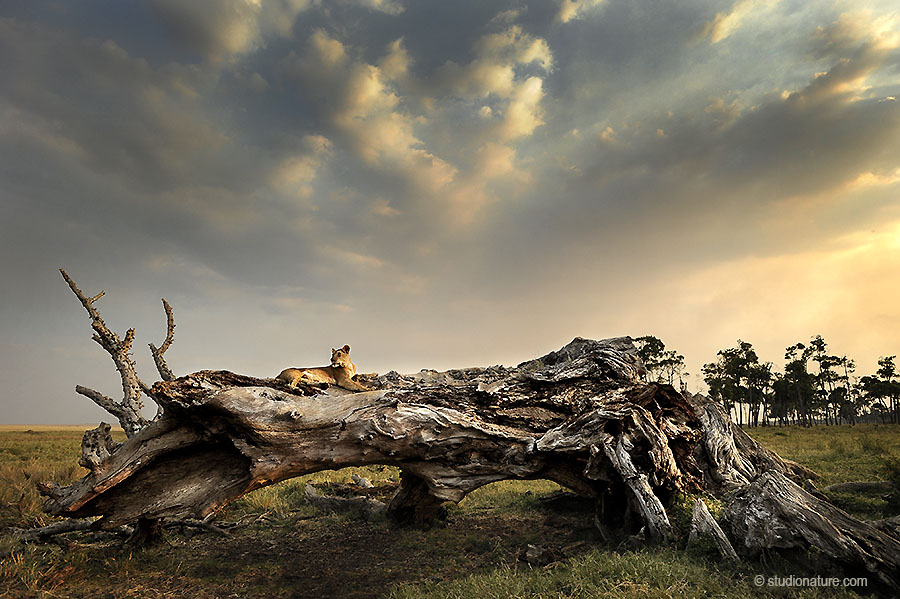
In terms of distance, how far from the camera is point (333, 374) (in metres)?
10.0

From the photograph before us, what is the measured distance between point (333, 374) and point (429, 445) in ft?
10.1

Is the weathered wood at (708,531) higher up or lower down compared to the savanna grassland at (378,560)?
higher up

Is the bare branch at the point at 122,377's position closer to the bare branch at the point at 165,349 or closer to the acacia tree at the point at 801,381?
the bare branch at the point at 165,349

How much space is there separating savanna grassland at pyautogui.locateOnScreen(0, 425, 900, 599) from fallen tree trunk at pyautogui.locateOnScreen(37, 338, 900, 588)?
1.01m

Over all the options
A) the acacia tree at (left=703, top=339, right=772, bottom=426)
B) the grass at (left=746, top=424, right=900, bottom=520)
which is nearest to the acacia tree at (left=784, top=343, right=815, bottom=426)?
the acacia tree at (left=703, top=339, right=772, bottom=426)

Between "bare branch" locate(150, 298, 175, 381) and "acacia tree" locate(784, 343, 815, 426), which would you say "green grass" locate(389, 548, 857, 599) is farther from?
"acacia tree" locate(784, 343, 815, 426)

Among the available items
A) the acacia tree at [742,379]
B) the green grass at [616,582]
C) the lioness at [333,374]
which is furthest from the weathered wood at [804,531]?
the acacia tree at [742,379]

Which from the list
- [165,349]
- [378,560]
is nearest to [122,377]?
[165,349]

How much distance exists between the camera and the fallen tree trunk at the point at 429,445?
7617mm

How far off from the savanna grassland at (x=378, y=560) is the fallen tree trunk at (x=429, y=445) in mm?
1015

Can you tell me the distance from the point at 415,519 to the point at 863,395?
401 feet

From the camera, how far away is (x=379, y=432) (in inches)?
305

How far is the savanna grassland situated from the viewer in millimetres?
6145

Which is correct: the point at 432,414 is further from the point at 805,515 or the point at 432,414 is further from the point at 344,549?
the point at 805,515
